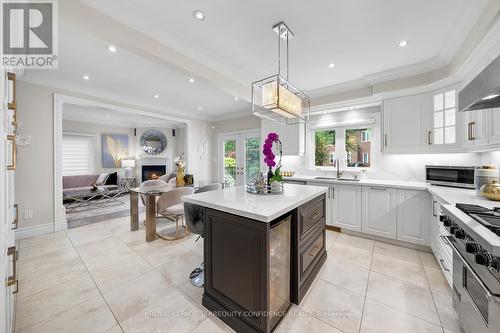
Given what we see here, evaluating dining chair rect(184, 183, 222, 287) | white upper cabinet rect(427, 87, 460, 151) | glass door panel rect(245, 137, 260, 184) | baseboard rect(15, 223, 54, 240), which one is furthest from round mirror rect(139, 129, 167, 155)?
white upper cabinet rect(427, 87, 460, 151)

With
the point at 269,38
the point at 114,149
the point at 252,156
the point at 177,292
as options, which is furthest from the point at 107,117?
the point at 177,292

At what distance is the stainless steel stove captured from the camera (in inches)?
38.8

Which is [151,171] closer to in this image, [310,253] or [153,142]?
[153,142]

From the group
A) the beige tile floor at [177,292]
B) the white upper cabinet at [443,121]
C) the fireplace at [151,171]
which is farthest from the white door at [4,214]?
the fireplace at [151,171]

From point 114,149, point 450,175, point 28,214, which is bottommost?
point 28,214

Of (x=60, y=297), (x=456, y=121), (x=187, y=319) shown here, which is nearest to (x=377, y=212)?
(x=456, y=121)

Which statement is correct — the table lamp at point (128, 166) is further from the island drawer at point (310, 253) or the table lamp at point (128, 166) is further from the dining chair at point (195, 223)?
the island drawer at point (310, 253)

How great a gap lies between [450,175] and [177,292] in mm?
3721

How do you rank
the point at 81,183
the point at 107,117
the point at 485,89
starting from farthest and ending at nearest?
the point at 107,117
the point at 81,183
the point at 485,89

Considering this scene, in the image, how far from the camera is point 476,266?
114 cm

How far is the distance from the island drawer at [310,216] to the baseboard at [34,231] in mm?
4371

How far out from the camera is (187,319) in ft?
5.22

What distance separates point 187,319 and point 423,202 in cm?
322

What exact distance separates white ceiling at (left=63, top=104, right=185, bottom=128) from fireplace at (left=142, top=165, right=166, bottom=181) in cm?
164
